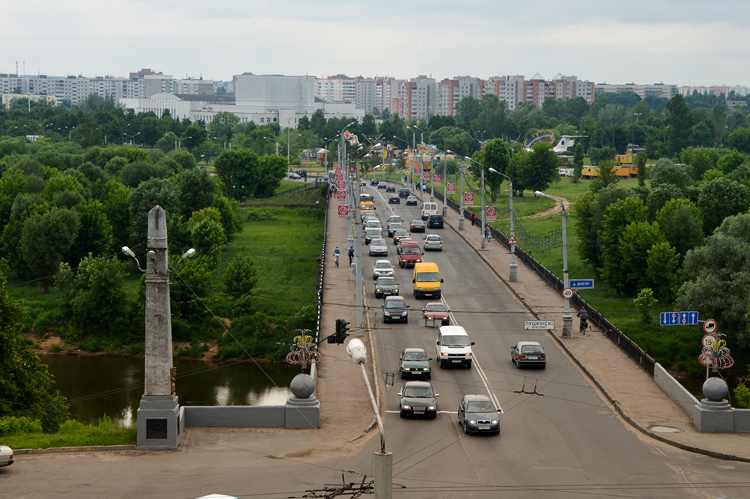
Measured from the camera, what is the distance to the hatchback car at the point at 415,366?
1515 inches

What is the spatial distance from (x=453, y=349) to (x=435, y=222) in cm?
4511

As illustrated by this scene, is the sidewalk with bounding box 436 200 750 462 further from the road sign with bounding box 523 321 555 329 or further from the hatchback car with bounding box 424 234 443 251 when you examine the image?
the hatchback car with bounding box 424 234 443 251

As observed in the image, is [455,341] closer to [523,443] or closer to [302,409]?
[523,443]

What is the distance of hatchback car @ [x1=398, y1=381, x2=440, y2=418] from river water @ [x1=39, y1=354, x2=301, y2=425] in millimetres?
15077

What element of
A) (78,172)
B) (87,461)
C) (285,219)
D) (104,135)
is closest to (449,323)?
(87,461)

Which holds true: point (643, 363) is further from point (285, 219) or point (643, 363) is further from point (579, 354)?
point (285, 219)

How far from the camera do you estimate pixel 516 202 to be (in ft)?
385

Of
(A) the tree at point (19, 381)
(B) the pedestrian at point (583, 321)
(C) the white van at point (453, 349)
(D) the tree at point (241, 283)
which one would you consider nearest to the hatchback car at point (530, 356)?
(C) the white van at point (453, 349)

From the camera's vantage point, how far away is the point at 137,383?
52.7 m

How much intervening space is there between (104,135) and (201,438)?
16959 centimetres

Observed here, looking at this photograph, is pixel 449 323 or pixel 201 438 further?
pixel 449 323

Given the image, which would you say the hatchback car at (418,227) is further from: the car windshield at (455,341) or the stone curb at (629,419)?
the car windshield at (455,341)

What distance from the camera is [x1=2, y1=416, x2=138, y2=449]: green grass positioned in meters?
30.0

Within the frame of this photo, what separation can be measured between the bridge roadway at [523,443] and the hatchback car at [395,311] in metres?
0.70
